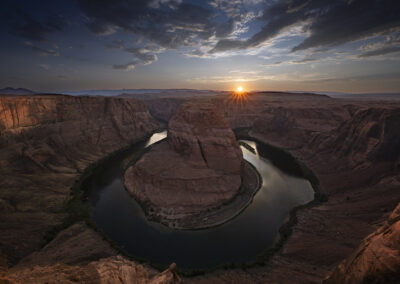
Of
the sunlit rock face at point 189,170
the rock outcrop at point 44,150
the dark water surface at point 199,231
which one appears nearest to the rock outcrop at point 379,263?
the dark water surface at point 199,231

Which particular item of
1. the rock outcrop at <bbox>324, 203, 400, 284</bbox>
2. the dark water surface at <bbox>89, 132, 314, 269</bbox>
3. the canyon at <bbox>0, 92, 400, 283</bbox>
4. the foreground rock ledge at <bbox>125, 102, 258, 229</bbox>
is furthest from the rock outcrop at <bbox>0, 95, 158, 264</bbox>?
the rock outcrop at <bbox>324, 203, 400, 284</bbox>

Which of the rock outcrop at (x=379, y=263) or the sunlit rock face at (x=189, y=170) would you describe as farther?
the sunlit rock face at (x=189, y=170)

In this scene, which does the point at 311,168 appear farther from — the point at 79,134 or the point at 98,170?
the point at 79,134

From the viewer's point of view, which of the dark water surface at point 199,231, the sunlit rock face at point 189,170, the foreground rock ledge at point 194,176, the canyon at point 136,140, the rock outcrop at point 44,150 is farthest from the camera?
the sunlit rock face at point 189,170

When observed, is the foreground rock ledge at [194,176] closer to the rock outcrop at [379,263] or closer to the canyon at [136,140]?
the canyon at [136,140]

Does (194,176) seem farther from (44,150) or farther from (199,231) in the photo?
(44,150)

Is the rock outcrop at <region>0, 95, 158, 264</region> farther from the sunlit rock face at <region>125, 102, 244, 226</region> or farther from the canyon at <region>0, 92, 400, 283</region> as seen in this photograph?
the sunlit rock face at <region>125, 102, 244, 226</region>

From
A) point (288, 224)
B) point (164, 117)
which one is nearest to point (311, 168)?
point (288, 224)
